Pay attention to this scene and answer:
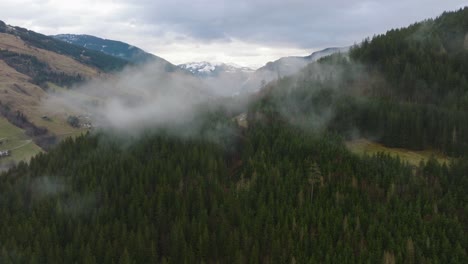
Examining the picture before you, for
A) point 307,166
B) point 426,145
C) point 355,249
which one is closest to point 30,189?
point 307,166

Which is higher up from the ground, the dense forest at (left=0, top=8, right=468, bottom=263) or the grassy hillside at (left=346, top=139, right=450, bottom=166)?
the grassy hillside at (left=346, top=139, right=450, bottom=166)

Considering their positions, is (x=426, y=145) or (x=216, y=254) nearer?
(x=216, y=254)

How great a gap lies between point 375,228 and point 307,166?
148ft

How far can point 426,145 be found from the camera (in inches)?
7657

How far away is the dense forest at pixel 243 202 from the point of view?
379ft

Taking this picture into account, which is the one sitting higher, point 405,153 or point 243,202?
point 405,153

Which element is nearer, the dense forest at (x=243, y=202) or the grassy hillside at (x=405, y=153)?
the dense forest at (x=243, y=202)

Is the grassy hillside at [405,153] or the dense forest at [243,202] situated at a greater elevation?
the grassy hillside at [405,153]

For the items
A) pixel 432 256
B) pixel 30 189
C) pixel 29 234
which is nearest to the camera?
pixel 432 256

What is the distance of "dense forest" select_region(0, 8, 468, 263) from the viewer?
379 feet

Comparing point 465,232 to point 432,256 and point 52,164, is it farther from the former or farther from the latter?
point 52,164

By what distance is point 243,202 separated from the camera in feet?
468

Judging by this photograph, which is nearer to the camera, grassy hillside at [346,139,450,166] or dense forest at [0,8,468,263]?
dense forest at [0,8,468,263]

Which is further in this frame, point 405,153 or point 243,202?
point 405,153
